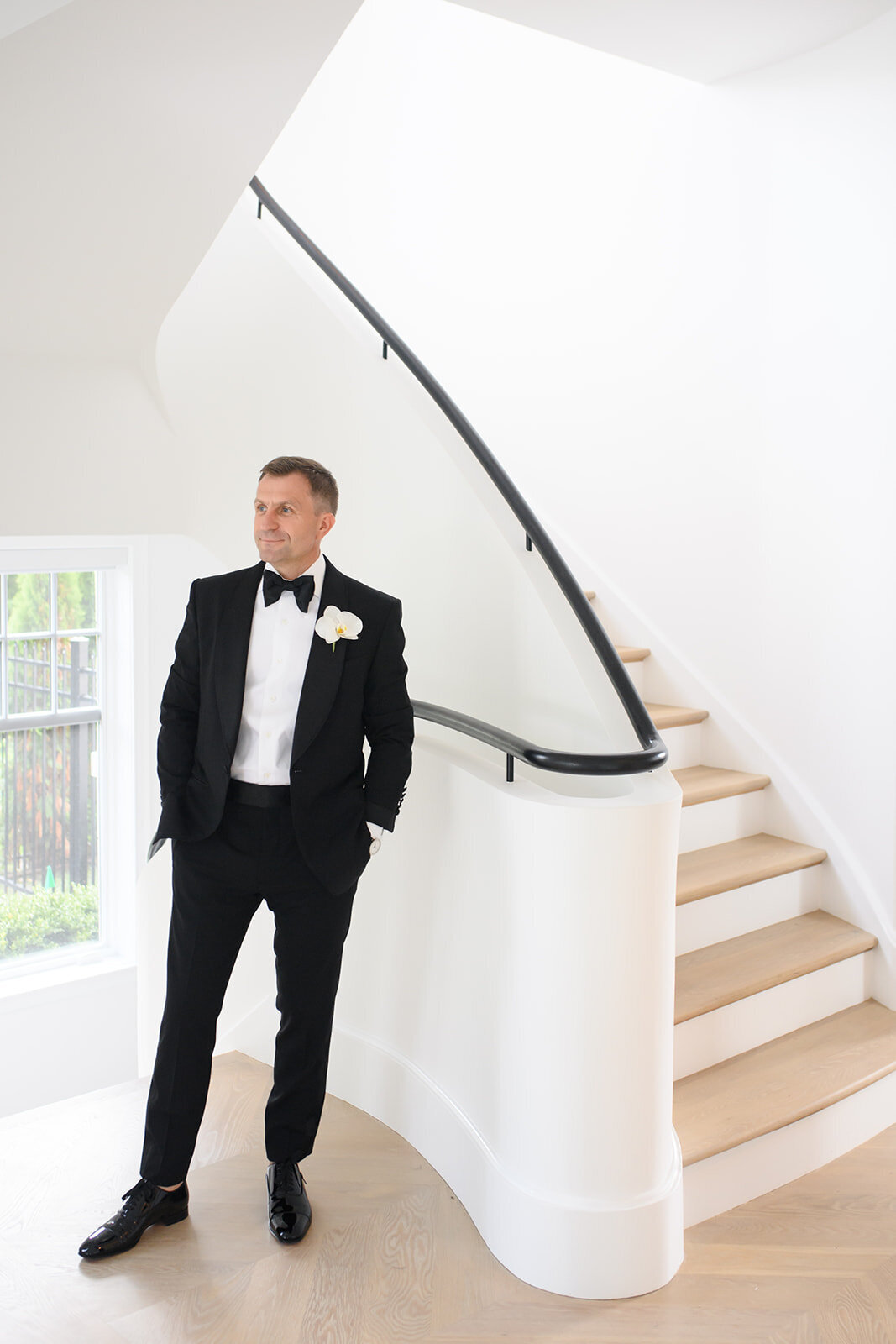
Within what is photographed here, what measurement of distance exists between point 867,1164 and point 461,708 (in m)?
1.59

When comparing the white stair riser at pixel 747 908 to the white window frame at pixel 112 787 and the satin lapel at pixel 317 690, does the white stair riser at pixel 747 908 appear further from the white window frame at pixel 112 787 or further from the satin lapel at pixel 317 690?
the white window frame at pixel 112 787

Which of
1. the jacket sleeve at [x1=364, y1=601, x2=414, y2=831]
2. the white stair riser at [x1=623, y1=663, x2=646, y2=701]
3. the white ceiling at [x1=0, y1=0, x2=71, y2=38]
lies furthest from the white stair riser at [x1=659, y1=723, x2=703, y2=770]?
the white ceiling at [x1=0, y1=0, x2=71, y2=38]

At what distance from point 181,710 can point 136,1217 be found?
3.55 feet

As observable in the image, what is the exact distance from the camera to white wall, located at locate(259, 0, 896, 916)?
3236mm

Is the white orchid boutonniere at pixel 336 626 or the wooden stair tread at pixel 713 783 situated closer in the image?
the white orchid boutonniere at pixel 336 626

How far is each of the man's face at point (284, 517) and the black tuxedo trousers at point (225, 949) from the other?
1.80ft

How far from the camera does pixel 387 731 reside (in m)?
2.29

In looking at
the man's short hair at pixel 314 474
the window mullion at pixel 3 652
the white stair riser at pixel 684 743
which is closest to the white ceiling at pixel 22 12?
the man's short hair at pixel 314 474

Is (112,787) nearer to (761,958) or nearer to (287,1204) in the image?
(287,1204)

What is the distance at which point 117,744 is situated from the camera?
5207mm

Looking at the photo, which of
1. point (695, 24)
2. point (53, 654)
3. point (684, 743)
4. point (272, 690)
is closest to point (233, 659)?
point (272, 690)

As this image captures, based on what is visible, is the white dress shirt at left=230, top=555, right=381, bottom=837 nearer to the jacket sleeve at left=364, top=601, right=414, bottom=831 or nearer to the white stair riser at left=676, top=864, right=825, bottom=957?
the jacket sleeve at left=364, top=601, right=414, bottom=831

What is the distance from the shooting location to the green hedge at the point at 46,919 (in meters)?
5.16

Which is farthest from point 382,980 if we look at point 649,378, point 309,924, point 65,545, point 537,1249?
point 65,545
